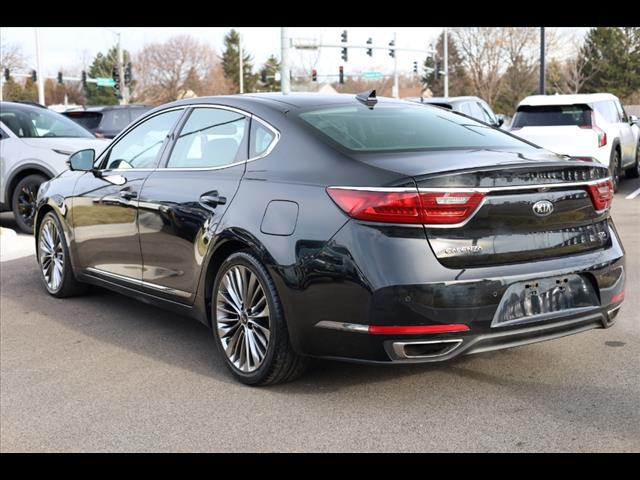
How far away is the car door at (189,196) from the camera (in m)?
4.57

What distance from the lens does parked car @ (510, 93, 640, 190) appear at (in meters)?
12.4

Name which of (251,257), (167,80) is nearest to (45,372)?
(251,257)

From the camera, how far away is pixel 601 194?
4.18 metres

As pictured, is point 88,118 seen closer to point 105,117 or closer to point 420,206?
point 105,117

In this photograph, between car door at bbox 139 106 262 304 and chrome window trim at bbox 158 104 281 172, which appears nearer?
chrome window trim at bbox 158 104 281 172

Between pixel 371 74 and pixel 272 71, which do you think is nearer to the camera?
pixel 371 74

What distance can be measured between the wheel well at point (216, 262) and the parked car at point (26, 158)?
6.11 m

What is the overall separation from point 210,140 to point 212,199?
1.66 ft

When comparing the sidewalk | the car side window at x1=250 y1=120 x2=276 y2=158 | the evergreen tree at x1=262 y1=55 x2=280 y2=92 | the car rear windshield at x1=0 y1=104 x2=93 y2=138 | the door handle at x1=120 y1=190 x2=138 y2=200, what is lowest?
the sidewalk

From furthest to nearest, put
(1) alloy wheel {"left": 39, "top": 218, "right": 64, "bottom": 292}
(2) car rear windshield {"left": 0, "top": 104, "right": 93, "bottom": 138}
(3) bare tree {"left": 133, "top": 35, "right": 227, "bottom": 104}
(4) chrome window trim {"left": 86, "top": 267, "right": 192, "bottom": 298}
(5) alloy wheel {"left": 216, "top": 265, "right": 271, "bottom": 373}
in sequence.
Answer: (3) bare tree {"left": 133, "top": 35, "right": 227, "bottom": 104}, (2) car rear windshield {"left": 0, "top": 104, "right": 93, "bottom": 138}, (1) alloy wheel {"left": 39, "top": 218, "right": 64, "bottom": 292}, (4) chrome window trim {"left": 86, "top": 267, "right": 192, "bottom": 298}, (5) alloy wheel {"left": 216, "top": 265, "right": 271, "bottom": 373}

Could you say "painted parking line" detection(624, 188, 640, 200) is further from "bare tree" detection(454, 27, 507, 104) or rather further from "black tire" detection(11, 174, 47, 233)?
"bare tree" detection(454, 27, 507, 104)

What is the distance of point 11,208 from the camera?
34.3 feet

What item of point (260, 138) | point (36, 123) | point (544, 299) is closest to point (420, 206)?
point (544, 299)

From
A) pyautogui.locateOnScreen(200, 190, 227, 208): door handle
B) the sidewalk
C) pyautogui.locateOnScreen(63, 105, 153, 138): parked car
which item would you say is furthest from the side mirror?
pyautogui.locateOnScreen(63, 105, 153, 138): parked car
